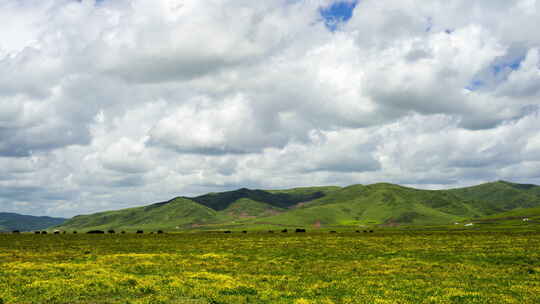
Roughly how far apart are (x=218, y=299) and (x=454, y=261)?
32892 mm

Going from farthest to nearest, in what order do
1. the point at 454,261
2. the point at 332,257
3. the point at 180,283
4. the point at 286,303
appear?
the point at 332,257, the point at 454,261, the point at 180,283, the point at 286,303

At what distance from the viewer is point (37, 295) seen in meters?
27.7

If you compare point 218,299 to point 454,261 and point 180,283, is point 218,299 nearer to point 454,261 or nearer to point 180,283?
point 180,283

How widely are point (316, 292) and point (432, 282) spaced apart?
35.1 ft

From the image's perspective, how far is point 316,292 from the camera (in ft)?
95.6

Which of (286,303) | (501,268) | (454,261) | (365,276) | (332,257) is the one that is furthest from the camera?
(332,257)

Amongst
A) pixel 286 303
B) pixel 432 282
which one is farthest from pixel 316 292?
pixel 432 282

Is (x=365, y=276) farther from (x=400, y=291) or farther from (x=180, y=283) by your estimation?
(x=180, y=283)

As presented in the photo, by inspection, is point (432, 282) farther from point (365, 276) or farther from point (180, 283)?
point (180, 283)

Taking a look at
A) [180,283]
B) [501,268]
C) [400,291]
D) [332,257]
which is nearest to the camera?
[400,291]

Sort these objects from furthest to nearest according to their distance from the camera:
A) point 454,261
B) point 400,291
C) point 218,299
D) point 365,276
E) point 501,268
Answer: point 454,261
point 501,268
point 365,276
point 400,291
point 218,299

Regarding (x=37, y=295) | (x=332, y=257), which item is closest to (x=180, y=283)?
(x=37, y=295)

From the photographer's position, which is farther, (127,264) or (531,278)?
(127,264)

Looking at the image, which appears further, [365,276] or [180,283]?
[365,276]
